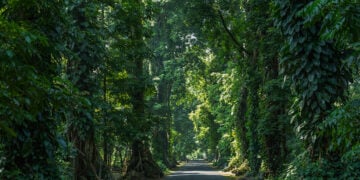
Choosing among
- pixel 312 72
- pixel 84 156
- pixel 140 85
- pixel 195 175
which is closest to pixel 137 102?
pixel 140 85

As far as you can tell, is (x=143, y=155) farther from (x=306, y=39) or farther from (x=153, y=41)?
(x=153, y=41)

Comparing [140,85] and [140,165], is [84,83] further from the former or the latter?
[140,165]

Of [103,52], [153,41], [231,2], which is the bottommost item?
[103,52]

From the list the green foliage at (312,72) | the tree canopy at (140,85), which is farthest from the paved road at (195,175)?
the green foliage at (312,72)

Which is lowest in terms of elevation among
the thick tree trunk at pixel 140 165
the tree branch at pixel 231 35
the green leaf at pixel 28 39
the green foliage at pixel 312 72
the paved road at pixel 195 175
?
the paved road at pixel 195 175

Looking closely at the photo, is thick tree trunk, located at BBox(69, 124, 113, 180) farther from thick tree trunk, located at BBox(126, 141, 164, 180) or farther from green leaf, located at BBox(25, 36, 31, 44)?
green leaf, located at BBox(25, 36, 31, 44)

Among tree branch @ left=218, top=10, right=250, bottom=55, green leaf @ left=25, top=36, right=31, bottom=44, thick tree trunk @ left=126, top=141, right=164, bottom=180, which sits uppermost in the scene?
tree branch @ left=218, top=10, right=250, bottom=55

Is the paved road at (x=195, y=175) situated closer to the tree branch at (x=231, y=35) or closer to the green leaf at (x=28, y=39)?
the tree branch at (x=231, y=35)

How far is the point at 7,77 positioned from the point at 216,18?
776 inches

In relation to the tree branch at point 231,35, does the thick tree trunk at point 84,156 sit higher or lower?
lower

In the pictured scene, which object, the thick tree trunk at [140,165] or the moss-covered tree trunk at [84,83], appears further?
the thick tree trunk at [140,165]

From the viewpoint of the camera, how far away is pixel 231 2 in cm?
2266

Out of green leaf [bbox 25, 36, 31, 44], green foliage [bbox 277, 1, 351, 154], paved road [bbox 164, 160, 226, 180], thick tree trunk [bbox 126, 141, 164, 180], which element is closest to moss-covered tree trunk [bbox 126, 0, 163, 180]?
thick tree trunk [bbox 126, 141, 164, 180]

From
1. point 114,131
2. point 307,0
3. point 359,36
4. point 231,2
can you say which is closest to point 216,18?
point 231,2
